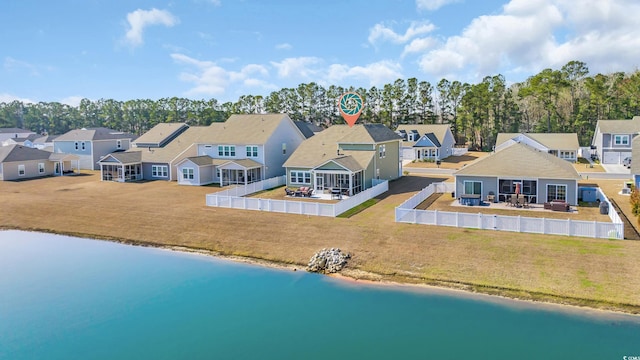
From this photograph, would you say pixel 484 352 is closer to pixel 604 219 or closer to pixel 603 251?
pixel 603 251

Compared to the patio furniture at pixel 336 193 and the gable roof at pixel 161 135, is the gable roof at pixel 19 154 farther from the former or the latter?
the patio furniture at pixel 336 193

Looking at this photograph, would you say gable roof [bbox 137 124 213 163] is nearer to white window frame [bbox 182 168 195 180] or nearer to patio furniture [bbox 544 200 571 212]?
white window frame [bbox 182 168 195 180]

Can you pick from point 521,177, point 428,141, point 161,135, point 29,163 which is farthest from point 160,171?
point 521,177

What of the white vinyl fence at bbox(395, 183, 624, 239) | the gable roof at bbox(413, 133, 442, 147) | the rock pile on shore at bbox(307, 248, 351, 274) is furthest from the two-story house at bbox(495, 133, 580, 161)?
the rock pile on shore at bbox(307, 248, 351, 274)

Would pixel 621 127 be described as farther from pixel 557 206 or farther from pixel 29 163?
pixel 29 163

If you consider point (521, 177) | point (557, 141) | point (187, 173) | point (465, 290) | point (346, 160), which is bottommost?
point (465, 290)

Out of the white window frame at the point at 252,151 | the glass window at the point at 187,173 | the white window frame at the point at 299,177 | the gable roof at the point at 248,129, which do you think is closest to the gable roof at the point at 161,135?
the gable roof at the point at 248,129
